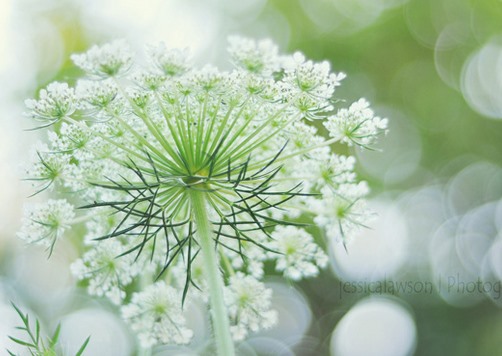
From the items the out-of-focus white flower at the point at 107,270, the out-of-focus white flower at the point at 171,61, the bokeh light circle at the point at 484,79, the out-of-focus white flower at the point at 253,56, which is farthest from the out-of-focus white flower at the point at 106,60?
the bokeh light circle at the point at 484,79

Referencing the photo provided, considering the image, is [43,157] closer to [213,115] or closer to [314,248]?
[213,115]

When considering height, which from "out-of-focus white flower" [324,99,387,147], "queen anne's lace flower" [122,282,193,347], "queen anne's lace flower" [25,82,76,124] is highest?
"queen anne's lace flower" [25,82,76,124]

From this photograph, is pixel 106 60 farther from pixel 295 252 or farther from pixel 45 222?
pixel 295 252

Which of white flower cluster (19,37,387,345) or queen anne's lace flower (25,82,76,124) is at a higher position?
queen anne's lace flower (25,82,76,124)

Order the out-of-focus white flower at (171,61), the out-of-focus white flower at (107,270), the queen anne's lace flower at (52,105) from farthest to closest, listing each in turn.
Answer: the out-of-focus white flower at (107,270), the queen anne's lace flower at (52,105), the out-of-focus white flower at (171,61)

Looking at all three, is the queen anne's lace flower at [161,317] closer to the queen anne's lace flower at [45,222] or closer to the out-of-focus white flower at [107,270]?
the out-of-focus white flower at [107,270]

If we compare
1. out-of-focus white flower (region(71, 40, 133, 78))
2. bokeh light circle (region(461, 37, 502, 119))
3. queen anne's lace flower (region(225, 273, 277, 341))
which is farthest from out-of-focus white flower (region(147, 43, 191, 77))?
bokeh light circle (region(461, 37, 502, 119))

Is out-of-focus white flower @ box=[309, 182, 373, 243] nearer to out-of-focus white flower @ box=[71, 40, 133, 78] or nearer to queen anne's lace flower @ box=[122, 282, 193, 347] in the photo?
queen anne's lace flower @ box=[122, 282, 193, 347]

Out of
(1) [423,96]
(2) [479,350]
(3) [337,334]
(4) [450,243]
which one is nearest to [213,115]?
(3) [337,334]
